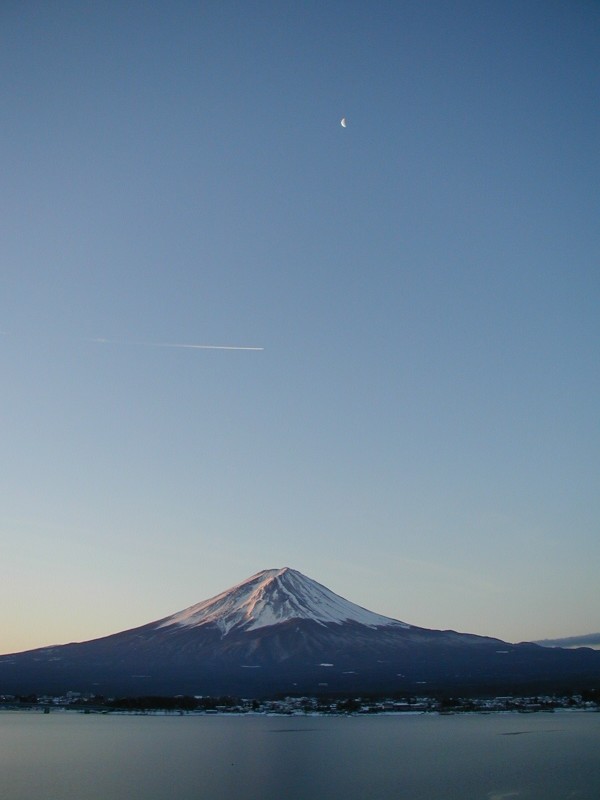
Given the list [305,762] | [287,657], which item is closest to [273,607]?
[287,657]

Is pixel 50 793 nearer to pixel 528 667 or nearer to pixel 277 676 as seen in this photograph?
pixel 277 676

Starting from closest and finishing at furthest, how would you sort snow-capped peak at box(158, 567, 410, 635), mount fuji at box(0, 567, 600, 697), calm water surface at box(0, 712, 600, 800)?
calm water surface at box(0, 712, 600, 800)
mount fuji at box(0, 567, 600, 697)
snow-capped peak at box(158, 567, 410, 635)

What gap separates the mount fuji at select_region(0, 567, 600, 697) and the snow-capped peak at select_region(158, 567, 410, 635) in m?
0.26

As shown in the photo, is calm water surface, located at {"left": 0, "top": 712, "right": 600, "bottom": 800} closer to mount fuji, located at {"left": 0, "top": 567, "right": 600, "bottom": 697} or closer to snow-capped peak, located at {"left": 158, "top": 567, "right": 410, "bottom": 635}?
mount fuji, located at {"left": 0, "top": 567, "right": 600, "bottom": 697}

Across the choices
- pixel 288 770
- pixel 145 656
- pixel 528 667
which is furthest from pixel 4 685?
pixel 288 770

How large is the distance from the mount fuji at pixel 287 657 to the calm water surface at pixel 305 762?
37.0 m

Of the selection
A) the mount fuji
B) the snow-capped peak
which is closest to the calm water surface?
the mount fuji

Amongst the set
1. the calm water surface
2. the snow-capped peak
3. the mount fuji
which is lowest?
the calm water surface

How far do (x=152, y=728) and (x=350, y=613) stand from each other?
264ft

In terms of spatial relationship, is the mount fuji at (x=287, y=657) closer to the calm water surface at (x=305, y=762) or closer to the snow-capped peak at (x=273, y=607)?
the snow-capped peak at (x=273, y=607)

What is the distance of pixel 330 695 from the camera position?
3482 inches

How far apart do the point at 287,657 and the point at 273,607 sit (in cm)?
1915

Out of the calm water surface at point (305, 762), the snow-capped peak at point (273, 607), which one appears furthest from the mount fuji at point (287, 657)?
the calm water surface at point (305, 762)

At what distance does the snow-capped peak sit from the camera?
12562 cm
